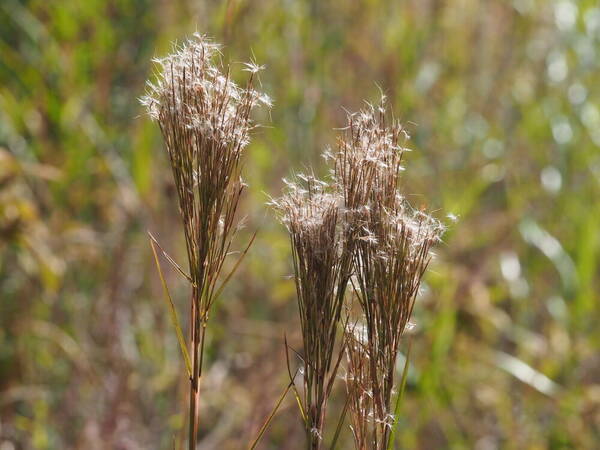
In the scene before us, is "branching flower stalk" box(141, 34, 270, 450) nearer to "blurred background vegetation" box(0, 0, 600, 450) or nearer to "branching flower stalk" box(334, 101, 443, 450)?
"branching flower stalk" box(334, 101, 443, 450)

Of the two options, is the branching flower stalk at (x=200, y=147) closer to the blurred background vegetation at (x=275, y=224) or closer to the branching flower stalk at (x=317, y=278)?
the branching flower stalk at (x=317, y=278)

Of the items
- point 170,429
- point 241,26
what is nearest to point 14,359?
point 170,429

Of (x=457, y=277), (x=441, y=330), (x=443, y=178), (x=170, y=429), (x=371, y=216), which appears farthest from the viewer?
(x=443, y=178)

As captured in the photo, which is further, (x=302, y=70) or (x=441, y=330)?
(x=302, y=70)

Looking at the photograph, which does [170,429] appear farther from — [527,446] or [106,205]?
[527,446]

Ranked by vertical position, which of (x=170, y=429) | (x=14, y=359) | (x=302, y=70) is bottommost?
(x=170, y=429)

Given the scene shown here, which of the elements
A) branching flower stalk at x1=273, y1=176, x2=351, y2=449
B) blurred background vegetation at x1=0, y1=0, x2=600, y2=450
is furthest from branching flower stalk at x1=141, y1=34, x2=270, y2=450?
blurred background vegetation at x1=0, y1=0, x2=600, y2=450
